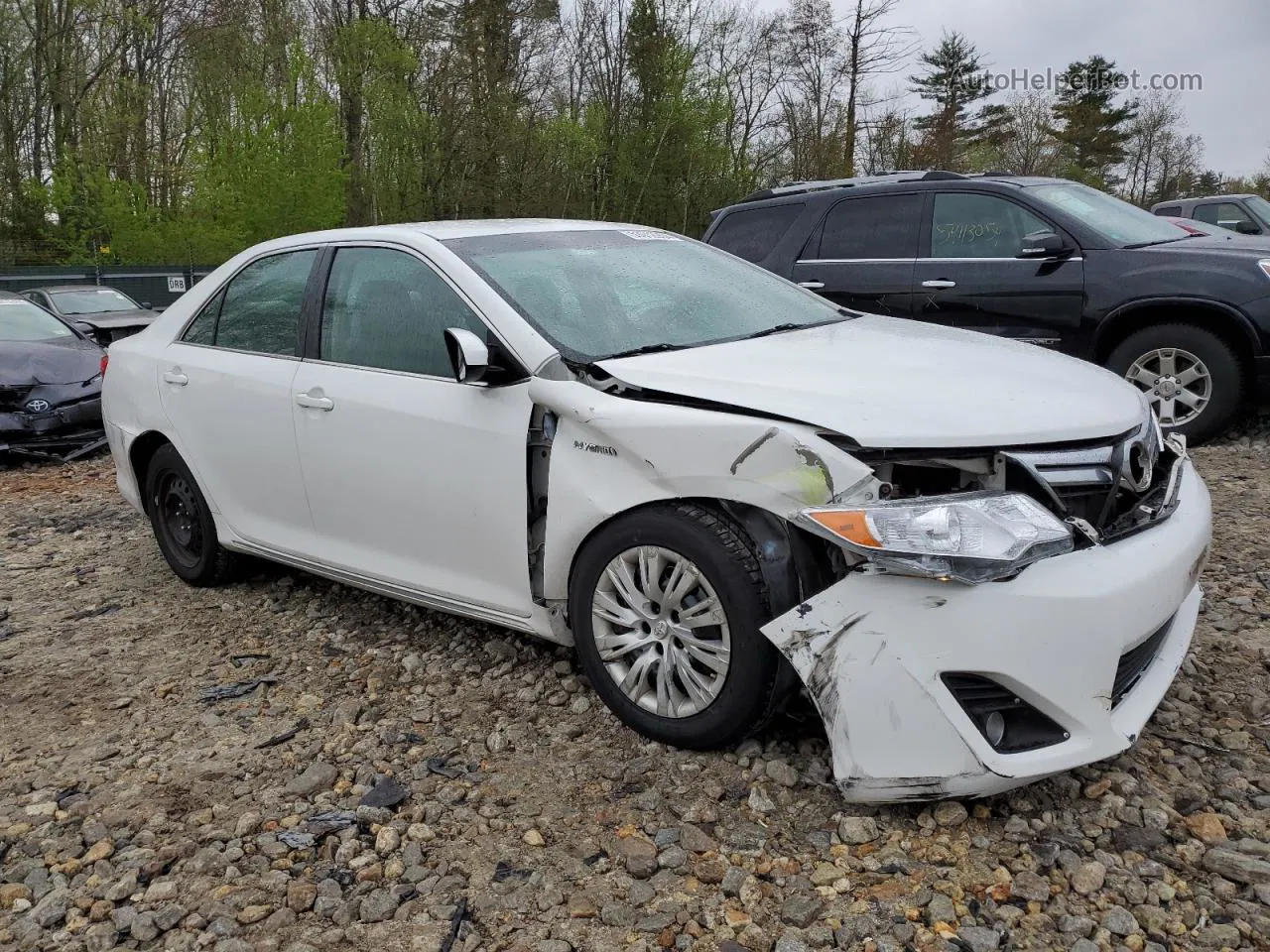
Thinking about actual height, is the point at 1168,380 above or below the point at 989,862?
above

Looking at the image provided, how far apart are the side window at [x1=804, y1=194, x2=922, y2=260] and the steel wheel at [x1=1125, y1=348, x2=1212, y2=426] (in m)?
1.63

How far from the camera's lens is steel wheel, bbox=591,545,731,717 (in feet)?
8.84

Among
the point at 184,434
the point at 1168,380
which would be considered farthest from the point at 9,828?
the point at 1168,380

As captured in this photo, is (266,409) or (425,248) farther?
(266,409)

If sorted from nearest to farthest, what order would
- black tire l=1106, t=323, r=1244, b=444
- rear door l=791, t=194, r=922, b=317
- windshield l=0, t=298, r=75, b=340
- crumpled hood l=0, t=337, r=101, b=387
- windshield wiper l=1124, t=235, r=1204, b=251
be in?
black tire l=1106, t=323, r=1244, b=444, windshield wiper l=1124, t=235, r=1204, b=251, rear door l=791, t=194, r=922, b=317, crumpled hood l=0, t=337, r=101, b=387, windshield l=0, t=298, r=75, b=340

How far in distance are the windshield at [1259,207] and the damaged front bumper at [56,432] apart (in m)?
13.2

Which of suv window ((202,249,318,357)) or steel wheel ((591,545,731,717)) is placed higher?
suv window ((202,249,318,357))

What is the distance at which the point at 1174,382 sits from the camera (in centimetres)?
613

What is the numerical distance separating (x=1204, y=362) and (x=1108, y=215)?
1330mm

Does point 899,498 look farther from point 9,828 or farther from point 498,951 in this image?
point 9,828

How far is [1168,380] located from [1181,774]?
4.08 m

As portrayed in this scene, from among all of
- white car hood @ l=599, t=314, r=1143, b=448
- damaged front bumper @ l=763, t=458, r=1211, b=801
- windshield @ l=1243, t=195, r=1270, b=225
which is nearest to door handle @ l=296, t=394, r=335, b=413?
white car hood @ l=599, t=314, r=1143, b=448

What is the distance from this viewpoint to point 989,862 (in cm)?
239

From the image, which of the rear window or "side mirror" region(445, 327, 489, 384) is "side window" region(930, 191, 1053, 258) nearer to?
the rear window
